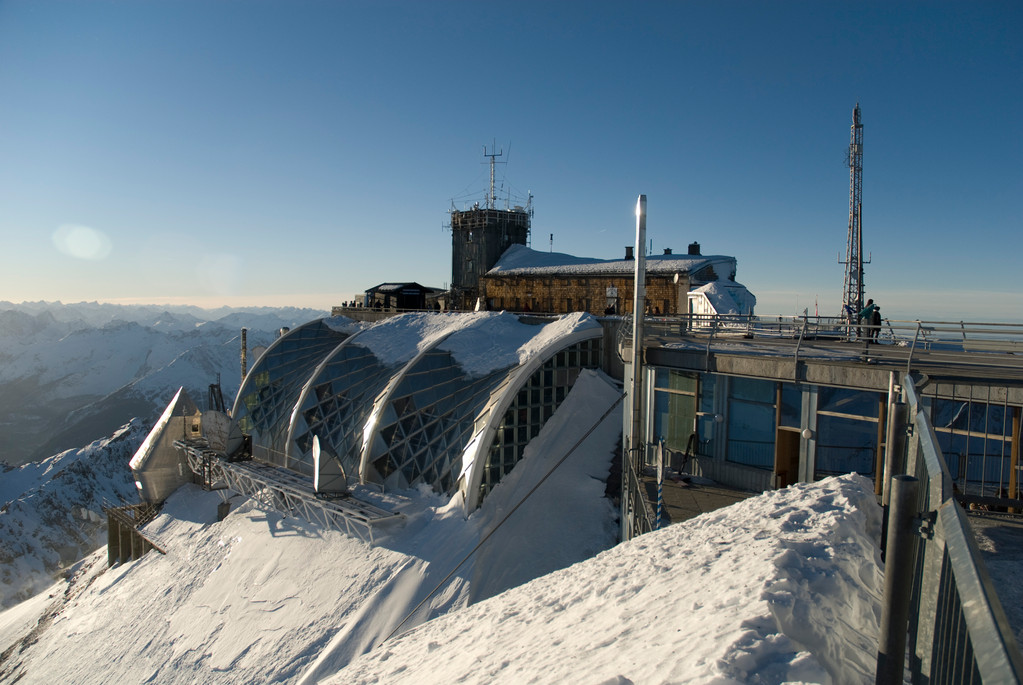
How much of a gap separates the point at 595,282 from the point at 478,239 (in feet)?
44.1

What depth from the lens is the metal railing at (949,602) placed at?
1774 millimetres

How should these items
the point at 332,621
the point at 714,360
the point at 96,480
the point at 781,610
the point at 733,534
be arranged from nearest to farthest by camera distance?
the point at 781,610 → the point at 733,534 → the point at 714,360 → the point at 332,621 → the point at 96,480

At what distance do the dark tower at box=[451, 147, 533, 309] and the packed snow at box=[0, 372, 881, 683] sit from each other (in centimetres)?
2557

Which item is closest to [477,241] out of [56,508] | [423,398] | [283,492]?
[423,398]

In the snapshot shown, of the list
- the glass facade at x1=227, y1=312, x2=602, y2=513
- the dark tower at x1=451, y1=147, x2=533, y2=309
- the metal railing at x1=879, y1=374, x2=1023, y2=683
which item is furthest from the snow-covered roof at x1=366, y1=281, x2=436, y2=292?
the metal railing at x1=879, y1=374, x2=1023, y2=683

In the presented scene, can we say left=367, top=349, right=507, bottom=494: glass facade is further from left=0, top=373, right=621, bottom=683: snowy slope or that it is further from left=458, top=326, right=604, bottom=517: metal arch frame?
left=0, top=373, right=621, bottom=683: snowy slope

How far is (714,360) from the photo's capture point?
13117mm

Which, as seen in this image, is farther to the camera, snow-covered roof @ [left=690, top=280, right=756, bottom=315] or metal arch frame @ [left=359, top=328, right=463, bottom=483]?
snow-covered roof @ [left=690, top=280, right=756, bottom=315]

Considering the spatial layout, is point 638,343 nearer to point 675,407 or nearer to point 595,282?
point 675,407

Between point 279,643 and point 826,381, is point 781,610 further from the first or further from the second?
point 279,643

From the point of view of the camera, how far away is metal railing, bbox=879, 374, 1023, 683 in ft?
5.82

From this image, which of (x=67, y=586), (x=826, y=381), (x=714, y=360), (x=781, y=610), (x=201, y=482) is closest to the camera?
(x=781, y=610)

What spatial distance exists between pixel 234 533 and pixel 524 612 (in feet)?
62.1

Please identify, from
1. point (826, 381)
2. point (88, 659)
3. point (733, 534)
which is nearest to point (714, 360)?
point (826, 381)
